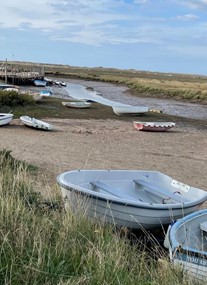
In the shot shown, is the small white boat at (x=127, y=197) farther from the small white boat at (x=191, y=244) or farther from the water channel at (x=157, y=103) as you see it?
the water channel at (x=157, y=103)

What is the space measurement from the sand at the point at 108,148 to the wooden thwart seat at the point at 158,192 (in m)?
2.93

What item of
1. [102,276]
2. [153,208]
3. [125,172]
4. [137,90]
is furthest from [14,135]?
[137,90]

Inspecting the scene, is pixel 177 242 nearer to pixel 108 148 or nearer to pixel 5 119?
pixel 108 148

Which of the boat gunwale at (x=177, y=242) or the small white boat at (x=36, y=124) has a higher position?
the boat gunwale at (x=177, y=242)

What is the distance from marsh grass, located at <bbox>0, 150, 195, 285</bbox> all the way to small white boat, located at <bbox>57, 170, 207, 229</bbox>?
35.5 inches

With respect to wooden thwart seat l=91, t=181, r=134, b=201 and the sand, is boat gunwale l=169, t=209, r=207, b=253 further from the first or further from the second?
the sand

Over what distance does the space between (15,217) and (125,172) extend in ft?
13.2

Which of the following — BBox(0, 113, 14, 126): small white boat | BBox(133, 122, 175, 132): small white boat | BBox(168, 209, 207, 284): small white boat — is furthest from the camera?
BBox(133, 122, 175, 132): small white boat

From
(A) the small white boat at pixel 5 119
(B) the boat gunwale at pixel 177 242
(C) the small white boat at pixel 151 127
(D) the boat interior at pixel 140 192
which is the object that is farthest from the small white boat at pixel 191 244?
(C) the small white boat at pixel 151 127

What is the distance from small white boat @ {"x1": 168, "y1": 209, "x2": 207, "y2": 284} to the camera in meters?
4.81

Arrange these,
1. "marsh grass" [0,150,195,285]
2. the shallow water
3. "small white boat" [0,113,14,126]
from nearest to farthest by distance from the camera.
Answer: "marsh grass" [0,150,195,285] → "small white boat" [0,113,14,126] → the shallow water

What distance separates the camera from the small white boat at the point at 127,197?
6.86 m

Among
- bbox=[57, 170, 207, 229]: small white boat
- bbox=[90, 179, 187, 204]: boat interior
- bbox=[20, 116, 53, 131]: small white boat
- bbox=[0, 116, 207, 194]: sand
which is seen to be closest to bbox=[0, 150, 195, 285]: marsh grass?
bbox=[57, 170, 207, 229]: small white boat

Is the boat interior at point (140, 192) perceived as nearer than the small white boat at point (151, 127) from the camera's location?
Yes
